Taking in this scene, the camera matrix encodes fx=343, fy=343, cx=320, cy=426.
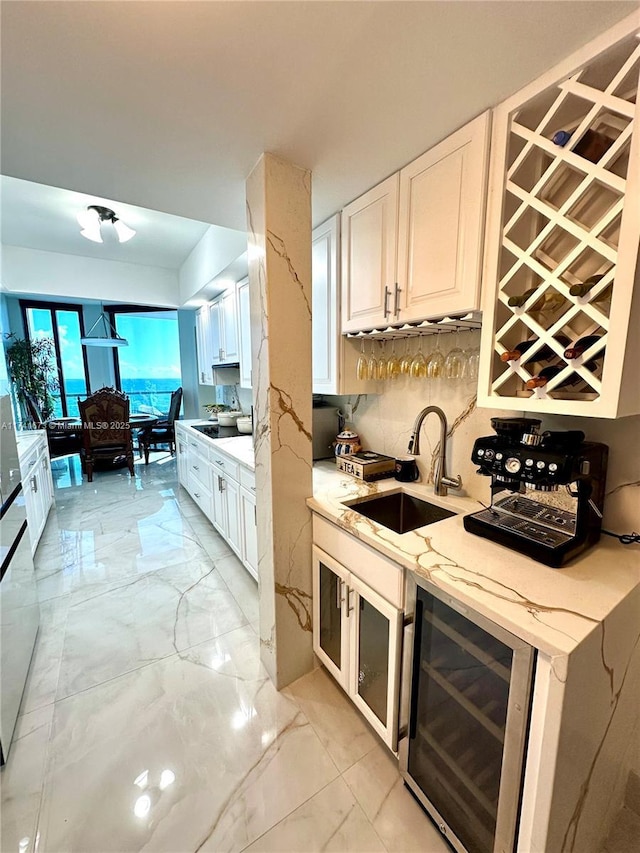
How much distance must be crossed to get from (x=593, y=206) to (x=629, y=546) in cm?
112

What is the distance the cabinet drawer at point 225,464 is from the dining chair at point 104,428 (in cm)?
270

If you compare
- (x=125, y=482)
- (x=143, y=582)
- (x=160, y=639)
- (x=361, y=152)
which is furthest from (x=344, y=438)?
(x=125, y=482)

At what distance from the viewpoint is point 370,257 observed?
1.62 metres

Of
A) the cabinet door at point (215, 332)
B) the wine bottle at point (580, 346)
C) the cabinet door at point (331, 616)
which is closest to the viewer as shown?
the wine bottle at point (580, 346)

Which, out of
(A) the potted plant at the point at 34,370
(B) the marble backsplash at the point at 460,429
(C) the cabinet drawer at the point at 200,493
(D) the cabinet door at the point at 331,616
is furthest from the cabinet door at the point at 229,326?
(A) the potted plant at the point at 34,370

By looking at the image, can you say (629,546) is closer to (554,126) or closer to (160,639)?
(554,126)

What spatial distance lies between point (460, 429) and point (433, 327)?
20.1 inches

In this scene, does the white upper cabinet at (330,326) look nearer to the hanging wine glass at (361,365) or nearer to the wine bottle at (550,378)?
the hanging wine glass at (361,365)

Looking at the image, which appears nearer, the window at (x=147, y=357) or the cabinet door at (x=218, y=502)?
the cabinet door at (x=218, y=502)

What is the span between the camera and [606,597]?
2.94ft

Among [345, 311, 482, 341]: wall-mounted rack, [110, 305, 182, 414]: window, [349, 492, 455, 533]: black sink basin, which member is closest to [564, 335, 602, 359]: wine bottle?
[345, 311, 482, 341]: wall-mounted rack

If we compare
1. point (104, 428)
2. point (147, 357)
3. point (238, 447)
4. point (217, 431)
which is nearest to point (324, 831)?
point (238, 447)

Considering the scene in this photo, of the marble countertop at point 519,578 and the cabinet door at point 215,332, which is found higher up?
the cabinet door at point 215,332

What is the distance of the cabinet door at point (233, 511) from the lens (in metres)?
2.51
